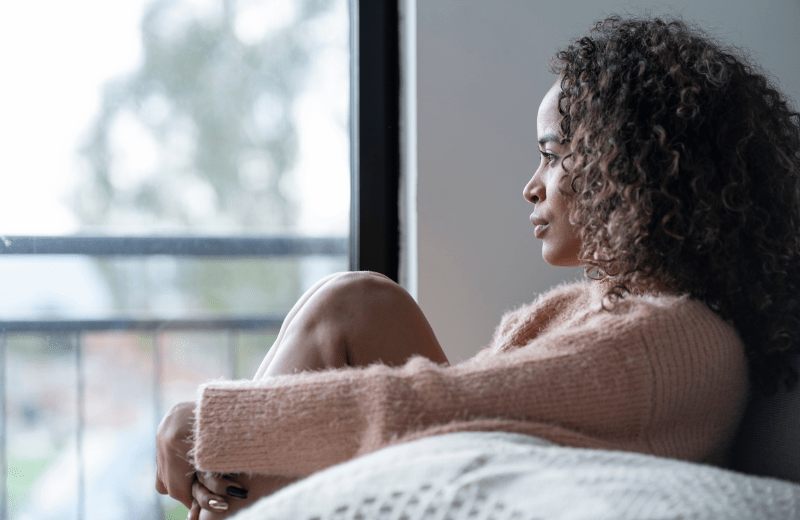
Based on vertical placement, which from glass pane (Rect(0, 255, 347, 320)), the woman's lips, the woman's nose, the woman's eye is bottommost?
glass pane (Rect(0, 255, 347, 320))

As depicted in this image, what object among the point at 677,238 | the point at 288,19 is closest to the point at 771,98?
the point at 677,238

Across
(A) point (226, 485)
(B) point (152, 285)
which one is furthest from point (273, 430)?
(B) point (152, 285)

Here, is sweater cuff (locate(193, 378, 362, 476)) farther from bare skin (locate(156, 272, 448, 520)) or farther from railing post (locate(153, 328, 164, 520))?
railing post (locate(153, 328, 164, 520))

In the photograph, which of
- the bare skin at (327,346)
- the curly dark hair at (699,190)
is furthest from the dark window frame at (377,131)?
the curly dark hair at (699,190)

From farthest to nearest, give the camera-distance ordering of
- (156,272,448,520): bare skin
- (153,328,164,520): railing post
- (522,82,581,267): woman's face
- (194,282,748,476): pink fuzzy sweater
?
(153,328,164,520): railing post, (522,82,581,267): woman's face, (156,272,448,520): bare skin, (194,282,748,476): pink fuzzy sweater

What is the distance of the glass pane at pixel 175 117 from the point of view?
1319 millimetres

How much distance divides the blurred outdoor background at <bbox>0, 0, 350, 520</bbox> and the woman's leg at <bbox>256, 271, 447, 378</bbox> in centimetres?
58

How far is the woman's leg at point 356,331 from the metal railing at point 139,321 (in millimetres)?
560

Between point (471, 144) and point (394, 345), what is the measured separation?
617 mm

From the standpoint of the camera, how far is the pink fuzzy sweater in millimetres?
618

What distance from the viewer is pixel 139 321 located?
137cm

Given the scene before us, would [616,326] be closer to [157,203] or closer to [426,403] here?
[426,403]

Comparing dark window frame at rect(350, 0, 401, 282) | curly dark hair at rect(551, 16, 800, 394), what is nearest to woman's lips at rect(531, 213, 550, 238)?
curly dark hair at rect(551, 16, 800, 394)

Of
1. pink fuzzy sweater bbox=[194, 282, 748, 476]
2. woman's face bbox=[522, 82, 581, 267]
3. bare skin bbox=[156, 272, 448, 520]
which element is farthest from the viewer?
woman's face bbox=[522, 82, 581, 267]
